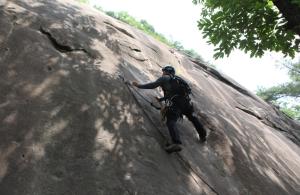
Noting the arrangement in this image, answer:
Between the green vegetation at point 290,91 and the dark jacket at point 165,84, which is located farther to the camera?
the green vegetation at point 290,91

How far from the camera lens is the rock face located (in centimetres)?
523

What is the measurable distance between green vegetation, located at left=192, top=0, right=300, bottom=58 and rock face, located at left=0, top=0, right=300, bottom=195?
184 centimetres

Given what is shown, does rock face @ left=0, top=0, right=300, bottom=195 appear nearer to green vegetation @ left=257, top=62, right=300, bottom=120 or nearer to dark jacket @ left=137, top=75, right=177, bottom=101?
dark jacket @ left=137, top=75, right=177, bottom=101

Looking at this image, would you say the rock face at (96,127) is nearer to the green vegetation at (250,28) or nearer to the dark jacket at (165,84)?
the dark jacket at (165,84)

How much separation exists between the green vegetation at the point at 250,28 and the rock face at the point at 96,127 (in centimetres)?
184

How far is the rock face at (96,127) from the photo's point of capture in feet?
17.2

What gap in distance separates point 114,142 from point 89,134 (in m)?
0.42

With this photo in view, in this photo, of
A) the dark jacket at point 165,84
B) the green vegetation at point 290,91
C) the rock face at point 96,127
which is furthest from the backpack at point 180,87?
the green vegetation at point 290,91

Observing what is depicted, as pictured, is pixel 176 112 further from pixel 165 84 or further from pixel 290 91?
pixel 290 91

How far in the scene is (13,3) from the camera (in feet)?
26.9

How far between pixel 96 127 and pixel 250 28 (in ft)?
13.4

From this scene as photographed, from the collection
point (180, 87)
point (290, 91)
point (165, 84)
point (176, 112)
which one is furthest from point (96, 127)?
point (290, 91)

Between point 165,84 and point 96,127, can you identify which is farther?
point 165,84

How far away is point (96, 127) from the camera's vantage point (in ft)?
20.0
